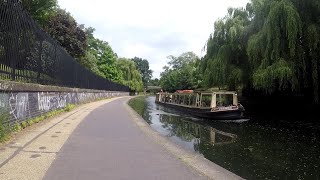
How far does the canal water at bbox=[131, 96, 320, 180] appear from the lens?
32.4 ft

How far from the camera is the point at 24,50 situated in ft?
40.1

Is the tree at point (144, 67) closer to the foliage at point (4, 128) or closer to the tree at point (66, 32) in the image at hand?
the tree at point (66, 32)

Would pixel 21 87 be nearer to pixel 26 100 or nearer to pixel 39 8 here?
pixel 26 100

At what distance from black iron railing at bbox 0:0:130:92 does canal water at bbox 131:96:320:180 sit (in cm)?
604

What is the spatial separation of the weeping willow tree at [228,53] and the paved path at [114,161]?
748 inches

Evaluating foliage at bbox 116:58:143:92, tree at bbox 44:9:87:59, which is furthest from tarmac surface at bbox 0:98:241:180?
foliage at bbox 116:58:143:92

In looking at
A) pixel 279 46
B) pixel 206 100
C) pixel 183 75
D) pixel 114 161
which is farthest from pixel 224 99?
pixel 183 75

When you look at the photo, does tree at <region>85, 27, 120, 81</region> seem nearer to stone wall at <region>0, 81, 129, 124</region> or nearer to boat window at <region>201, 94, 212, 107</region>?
boat window at <region>201, 94, 212, 107</region>

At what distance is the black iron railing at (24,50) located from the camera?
998 cm

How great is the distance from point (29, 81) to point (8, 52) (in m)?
3.10

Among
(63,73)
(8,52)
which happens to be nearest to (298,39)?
(63,73)

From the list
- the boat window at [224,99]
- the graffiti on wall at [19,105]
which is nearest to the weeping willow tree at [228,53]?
the boat window at [224,99]

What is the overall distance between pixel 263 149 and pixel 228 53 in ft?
55.3

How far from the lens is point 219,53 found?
29.7m
